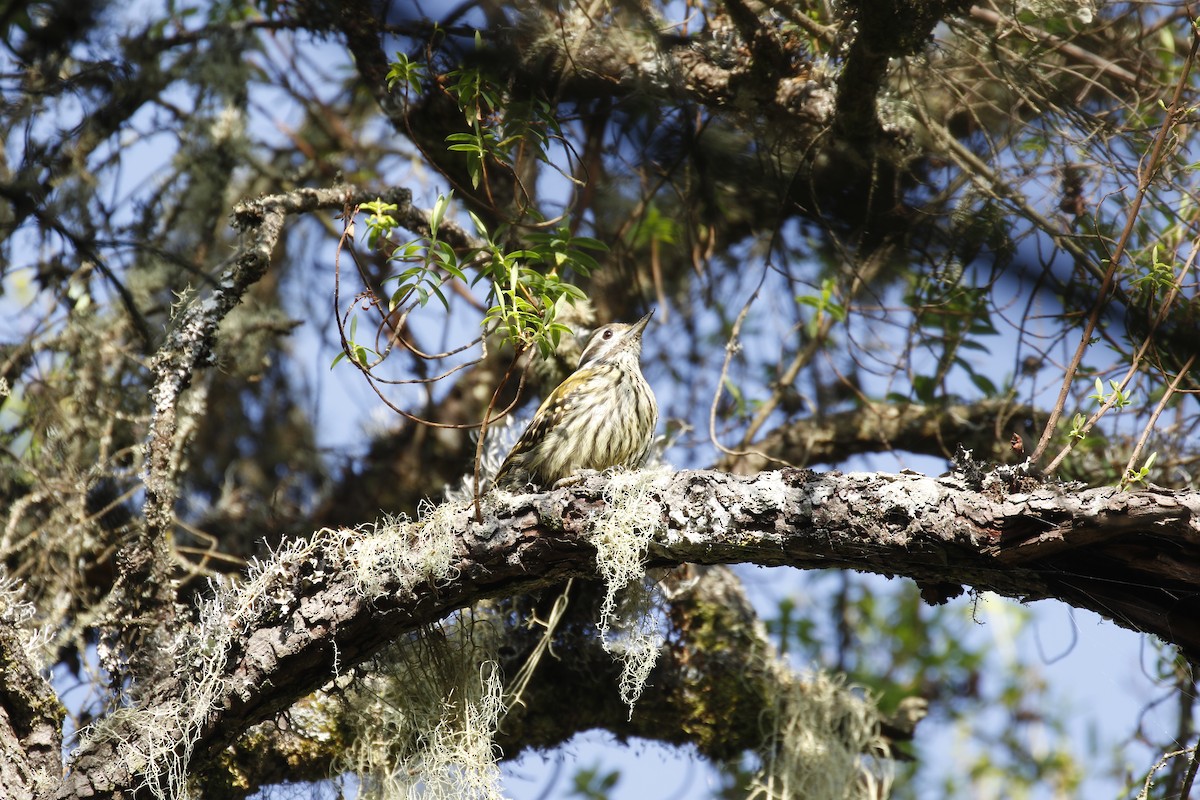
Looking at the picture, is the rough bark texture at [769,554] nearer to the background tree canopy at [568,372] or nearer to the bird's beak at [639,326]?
the background tree canopy at [568,372]

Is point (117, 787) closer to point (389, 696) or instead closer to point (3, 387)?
point (389, 696)

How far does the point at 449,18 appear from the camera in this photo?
345cm

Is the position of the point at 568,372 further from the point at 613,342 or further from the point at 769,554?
the point at 769,554

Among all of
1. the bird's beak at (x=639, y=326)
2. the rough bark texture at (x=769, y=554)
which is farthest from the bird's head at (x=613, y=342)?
the rough bark texture at (x=769, y=554)

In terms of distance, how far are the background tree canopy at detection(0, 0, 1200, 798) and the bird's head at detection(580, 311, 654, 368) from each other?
0.46 ft

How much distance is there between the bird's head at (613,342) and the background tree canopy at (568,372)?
0.46 ft

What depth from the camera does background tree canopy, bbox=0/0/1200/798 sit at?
321 cm

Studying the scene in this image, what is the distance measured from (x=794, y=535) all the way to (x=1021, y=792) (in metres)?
5.42

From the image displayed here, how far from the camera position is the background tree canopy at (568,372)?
10.5 ft

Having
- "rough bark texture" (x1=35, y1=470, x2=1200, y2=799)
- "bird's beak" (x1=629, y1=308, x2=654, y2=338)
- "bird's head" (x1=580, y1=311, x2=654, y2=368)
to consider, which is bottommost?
"rough bark texture" (x1=35, y1=470, x2=1200, y2=799)

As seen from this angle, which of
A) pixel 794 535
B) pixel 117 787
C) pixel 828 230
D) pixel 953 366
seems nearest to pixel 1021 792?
pixel 953 366

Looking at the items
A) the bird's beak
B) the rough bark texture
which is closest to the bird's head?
the bird's beak

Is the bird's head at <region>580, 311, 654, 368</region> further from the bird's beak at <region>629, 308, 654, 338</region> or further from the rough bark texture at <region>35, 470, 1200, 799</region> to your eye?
the rough bark texture at <region>35, 470, 1200, 799</region>

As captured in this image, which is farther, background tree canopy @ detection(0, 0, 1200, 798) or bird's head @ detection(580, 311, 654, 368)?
bird's head @ detection(580, 311, 654, 368)
